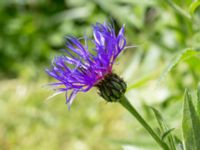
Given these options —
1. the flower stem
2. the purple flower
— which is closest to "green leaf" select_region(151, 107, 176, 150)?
the flower stem

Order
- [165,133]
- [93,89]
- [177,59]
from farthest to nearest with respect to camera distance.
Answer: [93,89], [177,59], [165,133]

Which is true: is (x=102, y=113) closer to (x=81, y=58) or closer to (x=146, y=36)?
(x=146, y=36)

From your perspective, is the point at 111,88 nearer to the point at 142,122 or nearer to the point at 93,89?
the point at 142,122

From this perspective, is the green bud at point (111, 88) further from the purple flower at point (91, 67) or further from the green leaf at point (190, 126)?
the green leaf at point (190, 126)

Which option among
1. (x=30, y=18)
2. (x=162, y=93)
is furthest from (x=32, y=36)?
(x=162, y=93)

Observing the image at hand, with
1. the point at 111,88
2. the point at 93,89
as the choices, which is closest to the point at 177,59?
the point at 111,88

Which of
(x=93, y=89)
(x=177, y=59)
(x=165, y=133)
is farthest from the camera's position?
(x=93, y=89)

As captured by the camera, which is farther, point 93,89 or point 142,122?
point 93,89
